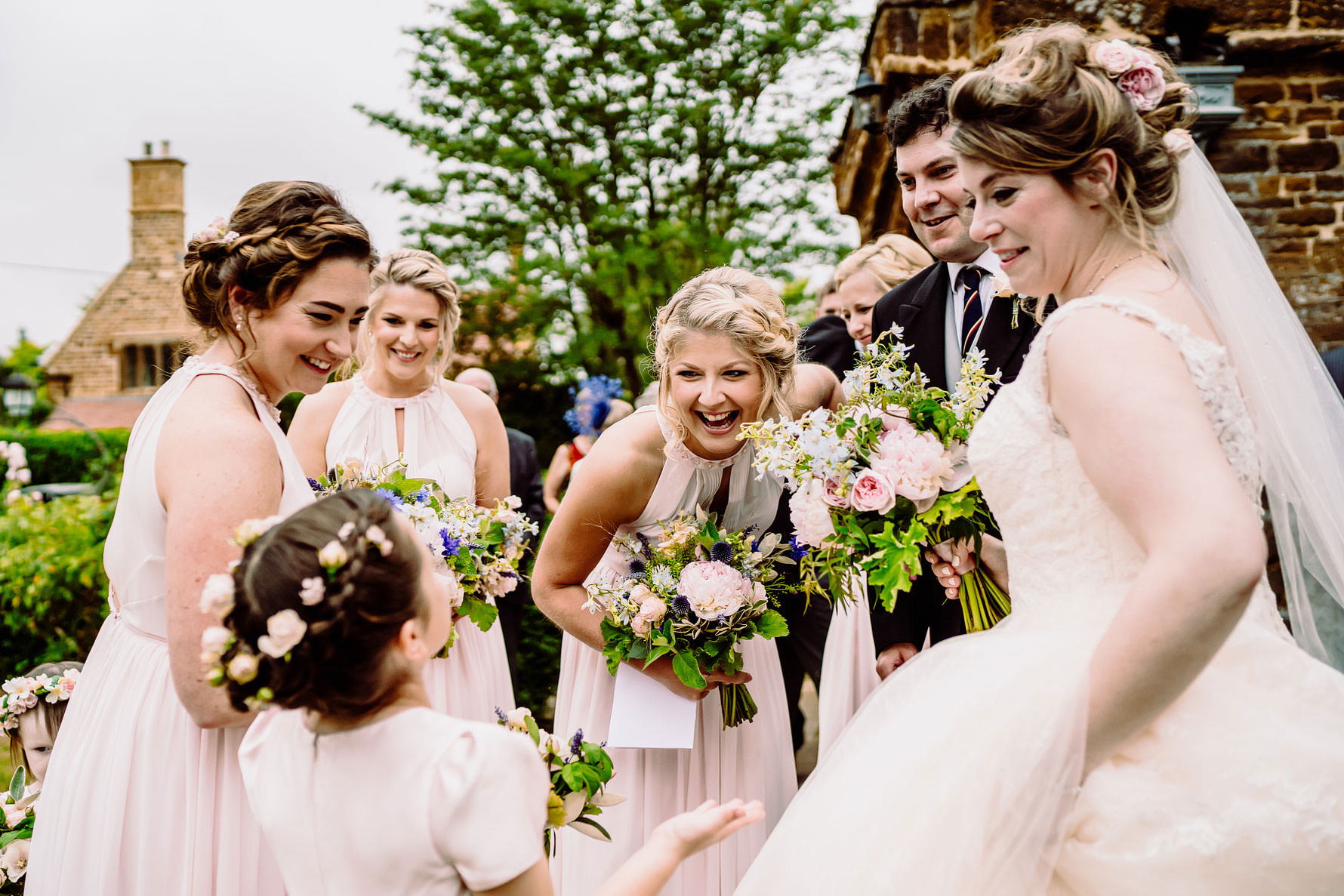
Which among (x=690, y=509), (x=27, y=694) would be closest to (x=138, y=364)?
(x=27, y=694)

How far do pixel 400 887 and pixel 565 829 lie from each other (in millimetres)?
1848

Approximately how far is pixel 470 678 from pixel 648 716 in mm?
1199

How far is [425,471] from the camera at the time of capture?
173 inches

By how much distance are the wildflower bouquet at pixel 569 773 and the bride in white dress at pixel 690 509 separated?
84cm

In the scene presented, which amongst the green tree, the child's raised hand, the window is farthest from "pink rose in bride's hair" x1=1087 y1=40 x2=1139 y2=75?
the window

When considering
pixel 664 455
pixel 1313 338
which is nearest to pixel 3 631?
pixel 664 455

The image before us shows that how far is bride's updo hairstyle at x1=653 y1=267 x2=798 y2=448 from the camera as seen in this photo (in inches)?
121

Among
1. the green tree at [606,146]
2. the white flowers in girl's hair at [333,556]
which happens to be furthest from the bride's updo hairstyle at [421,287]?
the green tree at [606,146]

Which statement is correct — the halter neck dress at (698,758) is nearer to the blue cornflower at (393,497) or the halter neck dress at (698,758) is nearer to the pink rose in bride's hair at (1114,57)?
the blue cornflower at (393,497)

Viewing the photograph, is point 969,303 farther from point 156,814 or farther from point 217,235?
point 156,814

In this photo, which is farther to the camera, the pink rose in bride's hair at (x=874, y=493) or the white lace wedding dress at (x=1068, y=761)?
the pink rose in bride's hair at (x=874, y=493)

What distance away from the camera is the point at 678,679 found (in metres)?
3.14

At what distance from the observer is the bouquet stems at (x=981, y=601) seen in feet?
8.92

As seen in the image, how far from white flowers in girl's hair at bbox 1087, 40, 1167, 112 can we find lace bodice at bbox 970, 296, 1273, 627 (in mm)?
480
